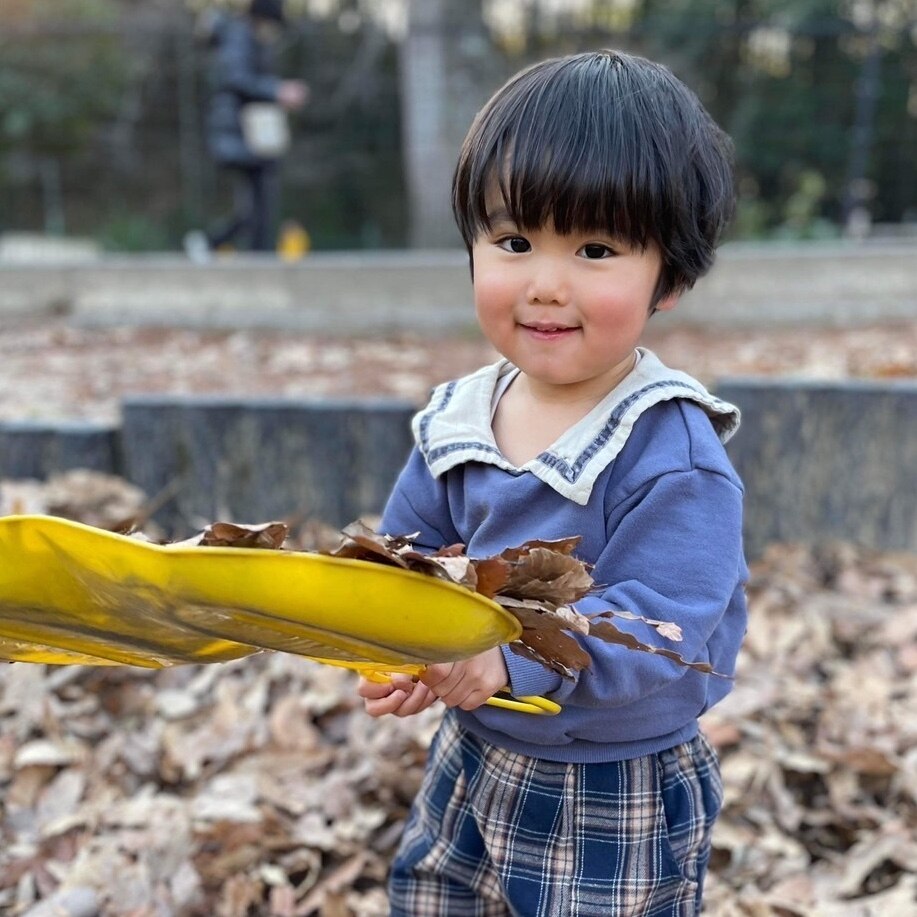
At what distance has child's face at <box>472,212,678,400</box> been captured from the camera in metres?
1.30

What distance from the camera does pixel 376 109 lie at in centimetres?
1180

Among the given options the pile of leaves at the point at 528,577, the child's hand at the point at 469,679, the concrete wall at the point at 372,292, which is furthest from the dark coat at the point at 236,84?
the pile of leaves at the point at 528,577

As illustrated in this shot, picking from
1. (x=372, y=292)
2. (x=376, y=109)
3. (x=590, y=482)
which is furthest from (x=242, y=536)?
(x=376, y=109)

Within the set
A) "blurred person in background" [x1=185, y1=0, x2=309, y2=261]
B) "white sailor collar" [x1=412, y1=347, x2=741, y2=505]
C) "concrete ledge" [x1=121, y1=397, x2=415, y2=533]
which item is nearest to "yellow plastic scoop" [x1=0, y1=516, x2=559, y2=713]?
"white sailor collar" [x1=412, y1=347, x2=741, y2=505]

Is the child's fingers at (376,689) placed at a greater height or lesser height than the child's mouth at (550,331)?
A: lesser

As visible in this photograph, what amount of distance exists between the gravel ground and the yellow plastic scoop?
10.3 feet

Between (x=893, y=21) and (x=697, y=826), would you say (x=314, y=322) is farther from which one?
(x=893, y=21)

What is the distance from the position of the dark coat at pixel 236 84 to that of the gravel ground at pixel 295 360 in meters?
2.06

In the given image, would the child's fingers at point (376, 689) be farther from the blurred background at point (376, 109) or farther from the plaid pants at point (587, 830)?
the blurred background at point (376, 109)

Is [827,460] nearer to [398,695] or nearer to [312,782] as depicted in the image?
[312,782]

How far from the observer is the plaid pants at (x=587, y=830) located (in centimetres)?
144

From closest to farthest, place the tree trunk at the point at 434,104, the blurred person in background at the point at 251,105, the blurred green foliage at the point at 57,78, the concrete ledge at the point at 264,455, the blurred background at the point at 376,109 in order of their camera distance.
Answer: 1. the concrete ledge at the point at 264,455
2. the blurred person in background at the point at 251,105
3. the tree trunk at the point at 434,104
4. the blurred background at the point at 376,109
5. the blurred green foliage at the point at 57,78

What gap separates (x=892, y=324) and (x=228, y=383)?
11.7 feet

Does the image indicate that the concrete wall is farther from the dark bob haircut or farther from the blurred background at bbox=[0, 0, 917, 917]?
the dark bob haircut
